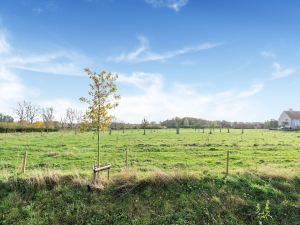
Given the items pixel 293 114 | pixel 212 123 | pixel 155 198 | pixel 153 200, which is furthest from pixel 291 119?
pixel 153 200

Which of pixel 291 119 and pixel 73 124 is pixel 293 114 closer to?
pixel 291 119

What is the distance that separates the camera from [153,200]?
10.3 metres

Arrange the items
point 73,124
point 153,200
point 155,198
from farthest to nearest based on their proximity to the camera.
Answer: point 73,124, point 155,198, point 153,200

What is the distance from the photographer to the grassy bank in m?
9.48

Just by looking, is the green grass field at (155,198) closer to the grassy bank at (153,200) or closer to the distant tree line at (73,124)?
the grassy bank at (153,200)

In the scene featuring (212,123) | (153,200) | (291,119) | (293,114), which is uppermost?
(293,114)

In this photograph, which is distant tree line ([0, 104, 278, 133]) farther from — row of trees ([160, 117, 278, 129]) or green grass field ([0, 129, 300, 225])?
green grass field ([0, 129, 300, 225])

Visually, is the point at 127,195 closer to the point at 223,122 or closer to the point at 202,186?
the point at 202,186

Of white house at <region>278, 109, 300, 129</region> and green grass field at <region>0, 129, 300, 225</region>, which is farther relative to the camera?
white house at <region>278, 109, 300, 129</region>

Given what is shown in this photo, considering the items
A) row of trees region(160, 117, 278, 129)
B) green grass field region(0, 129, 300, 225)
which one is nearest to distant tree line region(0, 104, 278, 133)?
row of trees region(160, 117, 278, 129)

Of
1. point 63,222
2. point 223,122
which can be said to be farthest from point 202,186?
point 223,122

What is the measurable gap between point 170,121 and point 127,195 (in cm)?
9550

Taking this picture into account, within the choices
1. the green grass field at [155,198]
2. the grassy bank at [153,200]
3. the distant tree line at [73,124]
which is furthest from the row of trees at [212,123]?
the grassy bank at [153,200]

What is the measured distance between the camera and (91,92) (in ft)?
40.3
